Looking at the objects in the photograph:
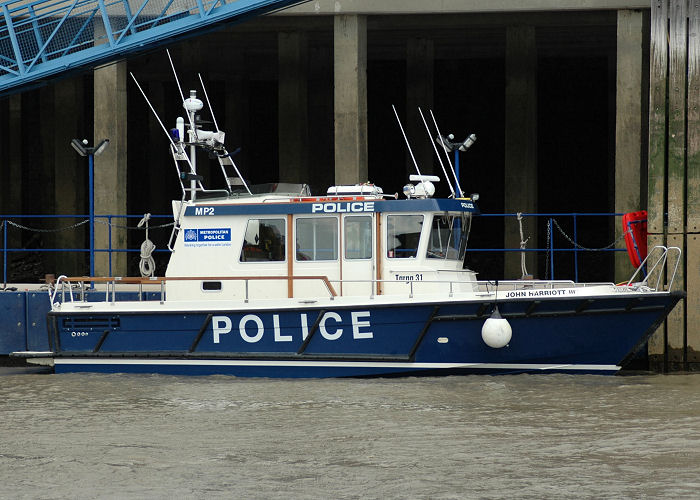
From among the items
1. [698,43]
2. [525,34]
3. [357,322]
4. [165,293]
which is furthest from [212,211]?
[525,34]

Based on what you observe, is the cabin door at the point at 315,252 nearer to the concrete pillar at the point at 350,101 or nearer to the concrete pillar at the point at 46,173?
the concrete pillar at the point at 350,101

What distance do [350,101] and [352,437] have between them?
7.82 metres

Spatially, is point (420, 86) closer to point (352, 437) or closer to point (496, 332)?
point (496, 332)

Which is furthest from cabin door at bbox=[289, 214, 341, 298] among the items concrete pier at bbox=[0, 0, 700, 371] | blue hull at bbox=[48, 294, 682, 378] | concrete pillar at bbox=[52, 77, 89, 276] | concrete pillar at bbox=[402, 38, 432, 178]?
concrete pillar at bbox=[52, 77, 89, 276]

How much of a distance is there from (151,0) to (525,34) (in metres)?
8.50

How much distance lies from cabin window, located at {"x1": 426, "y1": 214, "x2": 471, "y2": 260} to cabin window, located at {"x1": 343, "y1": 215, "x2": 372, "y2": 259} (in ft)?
2.42

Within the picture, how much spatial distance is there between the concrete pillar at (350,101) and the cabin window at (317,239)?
3230mm

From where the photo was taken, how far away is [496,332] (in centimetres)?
1124

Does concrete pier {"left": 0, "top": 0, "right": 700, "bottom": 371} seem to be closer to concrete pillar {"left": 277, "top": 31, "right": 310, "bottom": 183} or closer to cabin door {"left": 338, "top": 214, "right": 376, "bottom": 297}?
concrete pillar {"left": 277, "top": 31, "right": 310, "bottom": 183}

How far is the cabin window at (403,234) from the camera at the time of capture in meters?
12.1

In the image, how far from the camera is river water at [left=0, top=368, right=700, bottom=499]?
739 centimetres

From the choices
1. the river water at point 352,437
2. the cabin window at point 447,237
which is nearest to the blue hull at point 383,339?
the river water at point 352,437

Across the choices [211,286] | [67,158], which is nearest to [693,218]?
[211,286]

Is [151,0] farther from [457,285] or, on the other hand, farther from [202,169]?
[202,169]
